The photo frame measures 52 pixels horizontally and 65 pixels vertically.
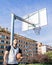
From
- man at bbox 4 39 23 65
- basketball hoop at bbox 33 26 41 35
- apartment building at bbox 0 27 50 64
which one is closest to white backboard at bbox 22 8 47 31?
basketball hoop at bbox 33 26 41 35

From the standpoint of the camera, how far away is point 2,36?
6119 centimetres

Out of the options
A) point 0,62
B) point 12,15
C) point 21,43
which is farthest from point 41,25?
point 21,43

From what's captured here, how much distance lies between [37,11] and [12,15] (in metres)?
2.50

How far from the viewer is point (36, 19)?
41.4 ft

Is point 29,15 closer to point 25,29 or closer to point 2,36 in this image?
point 25,29

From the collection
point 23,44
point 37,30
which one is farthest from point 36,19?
point 23,44

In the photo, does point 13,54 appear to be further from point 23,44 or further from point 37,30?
point 23,44

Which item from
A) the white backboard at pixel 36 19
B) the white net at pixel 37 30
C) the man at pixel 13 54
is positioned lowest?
the man at pixel 13 54

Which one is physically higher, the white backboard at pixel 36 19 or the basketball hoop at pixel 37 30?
the white backboard at pixel 36 19

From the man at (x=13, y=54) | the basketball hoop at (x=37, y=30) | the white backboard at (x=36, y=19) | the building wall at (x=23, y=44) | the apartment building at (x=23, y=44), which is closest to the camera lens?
the man at (x=13, y=54)

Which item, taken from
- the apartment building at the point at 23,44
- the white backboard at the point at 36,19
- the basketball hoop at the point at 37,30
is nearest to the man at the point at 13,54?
the white backboard at the point at 36,19

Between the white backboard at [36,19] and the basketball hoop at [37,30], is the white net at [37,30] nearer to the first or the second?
the basketball hoop at [37,30]

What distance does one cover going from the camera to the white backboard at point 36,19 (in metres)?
12.0

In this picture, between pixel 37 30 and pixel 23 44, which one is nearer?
pixel 37 30
